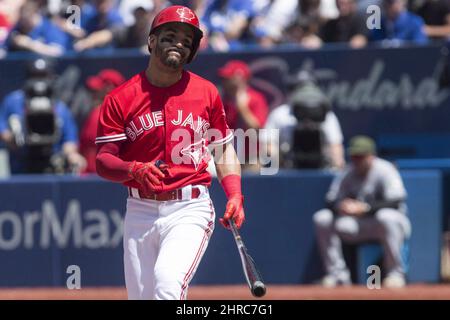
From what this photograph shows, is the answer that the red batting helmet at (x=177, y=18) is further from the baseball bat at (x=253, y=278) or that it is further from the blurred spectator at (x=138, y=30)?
the blurred spectator at (x=138, y=30)

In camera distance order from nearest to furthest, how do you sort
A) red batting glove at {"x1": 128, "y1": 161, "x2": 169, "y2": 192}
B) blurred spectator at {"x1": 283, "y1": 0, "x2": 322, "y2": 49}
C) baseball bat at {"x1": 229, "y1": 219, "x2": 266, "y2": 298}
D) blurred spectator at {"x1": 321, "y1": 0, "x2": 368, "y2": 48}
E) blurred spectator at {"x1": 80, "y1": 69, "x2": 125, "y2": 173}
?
baseball bat at {"x1": 229, "y1": 219, "x2": 266, "y2": 298}, red batting glove at {"x1": 128, "y1": 161, "x2": 169, "y2": 192}, blurred spectator at {"x1": 80, "y1": 69, "x2": 125, "y2": 173}, blurred spectator at {"x1": 321, "y1": 0, "x2": 368, "y2": 48}, blurred spectator at {"x1": 283, "y1": 0, "x2": 322, "y2": 49}

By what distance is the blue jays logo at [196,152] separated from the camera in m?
6.55

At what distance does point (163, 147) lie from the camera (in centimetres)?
653

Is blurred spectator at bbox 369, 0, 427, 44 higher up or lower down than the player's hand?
higher up

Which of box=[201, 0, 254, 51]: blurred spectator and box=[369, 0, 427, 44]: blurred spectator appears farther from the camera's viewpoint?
box=[201, 0, 254, 51]: blurred spectator

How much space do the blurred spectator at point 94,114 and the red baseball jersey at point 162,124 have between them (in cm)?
515

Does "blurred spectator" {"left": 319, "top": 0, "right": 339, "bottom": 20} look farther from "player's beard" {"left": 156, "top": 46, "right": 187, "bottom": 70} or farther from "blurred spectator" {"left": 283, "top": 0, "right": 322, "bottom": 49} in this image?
"player's beard" {"left": 156, "top": 46, "right": 187, "bottom": 70}

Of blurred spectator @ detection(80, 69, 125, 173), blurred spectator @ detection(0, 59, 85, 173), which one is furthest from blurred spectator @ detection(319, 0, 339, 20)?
blurred spectator @ detection(0, 59, 85, 173)

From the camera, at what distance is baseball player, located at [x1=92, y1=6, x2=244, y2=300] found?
6449 mm

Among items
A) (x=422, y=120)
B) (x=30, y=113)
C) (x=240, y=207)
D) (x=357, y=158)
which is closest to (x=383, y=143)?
(x=422, y=120)

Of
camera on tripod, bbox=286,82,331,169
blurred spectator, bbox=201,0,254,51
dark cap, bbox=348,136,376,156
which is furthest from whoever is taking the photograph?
blurred spectator, bbox=201,0,254,51

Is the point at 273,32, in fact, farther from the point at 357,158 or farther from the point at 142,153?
the point at 142,153

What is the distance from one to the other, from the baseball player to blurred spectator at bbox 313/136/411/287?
4.66 metres

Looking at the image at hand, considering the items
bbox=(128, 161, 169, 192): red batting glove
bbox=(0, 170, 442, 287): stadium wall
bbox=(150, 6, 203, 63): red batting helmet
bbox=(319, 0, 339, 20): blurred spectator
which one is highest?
bbox=(319, 0, 339, 20): blurred spectator
